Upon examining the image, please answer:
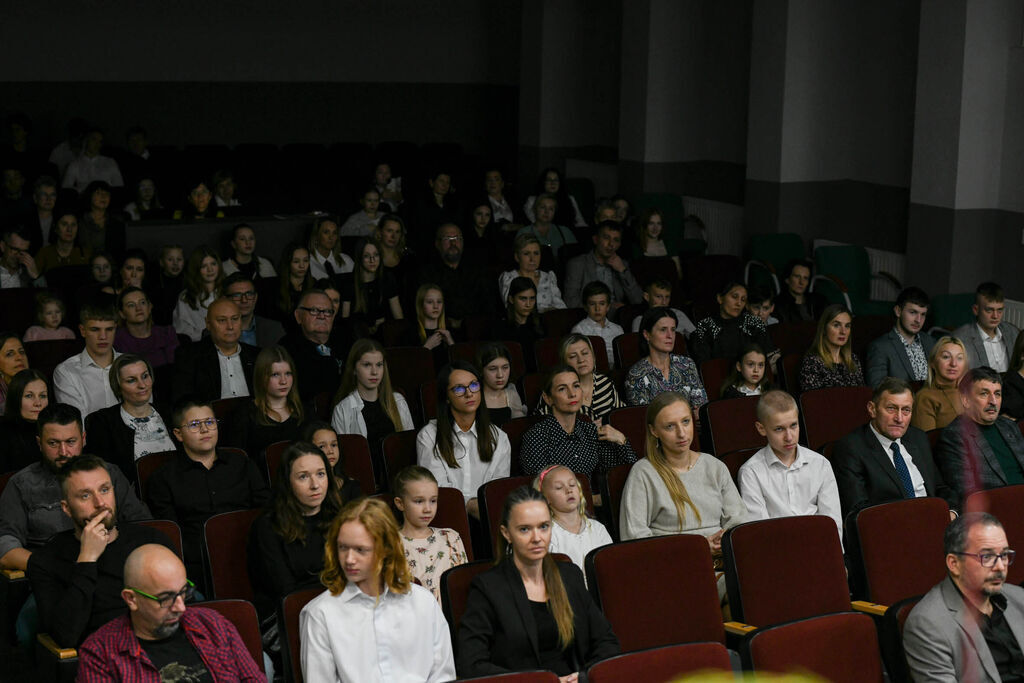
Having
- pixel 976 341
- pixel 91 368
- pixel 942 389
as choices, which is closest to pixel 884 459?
pixel 942 389

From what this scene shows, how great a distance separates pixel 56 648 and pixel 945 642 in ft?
8.22

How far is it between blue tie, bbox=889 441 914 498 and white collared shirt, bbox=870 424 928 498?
0.03 feet

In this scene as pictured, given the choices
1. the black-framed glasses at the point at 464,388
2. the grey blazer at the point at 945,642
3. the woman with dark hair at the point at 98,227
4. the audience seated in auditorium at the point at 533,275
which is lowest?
the grey blazer at the point at 945,642

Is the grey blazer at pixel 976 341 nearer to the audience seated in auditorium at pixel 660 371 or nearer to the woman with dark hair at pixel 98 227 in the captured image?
the audience seated in auditorium at pixel 660 371

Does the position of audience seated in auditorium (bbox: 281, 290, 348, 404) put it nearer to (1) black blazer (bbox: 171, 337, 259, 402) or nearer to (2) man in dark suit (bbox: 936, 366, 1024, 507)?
(1) black blazer (bbox: 171, 337, 259, 402)

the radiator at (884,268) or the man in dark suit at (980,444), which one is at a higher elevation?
the radiator at (884,268)

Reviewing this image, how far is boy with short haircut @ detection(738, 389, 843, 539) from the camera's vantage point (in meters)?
4.74

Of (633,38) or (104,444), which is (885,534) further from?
→ (633,38)

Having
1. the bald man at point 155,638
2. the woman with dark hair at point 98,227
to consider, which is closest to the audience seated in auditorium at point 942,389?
the bald man at point 155,638

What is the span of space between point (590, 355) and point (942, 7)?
163 inches

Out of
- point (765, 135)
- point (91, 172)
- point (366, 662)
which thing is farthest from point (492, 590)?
point (91, 172)

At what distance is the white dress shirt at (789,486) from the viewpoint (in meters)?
4.76

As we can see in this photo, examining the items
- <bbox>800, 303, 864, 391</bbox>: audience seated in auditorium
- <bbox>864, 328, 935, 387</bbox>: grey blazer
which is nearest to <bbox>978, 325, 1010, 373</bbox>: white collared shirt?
<bbox>864, 328, 935, 387</bbox>: grey blazer

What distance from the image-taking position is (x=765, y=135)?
1013 centimetres
